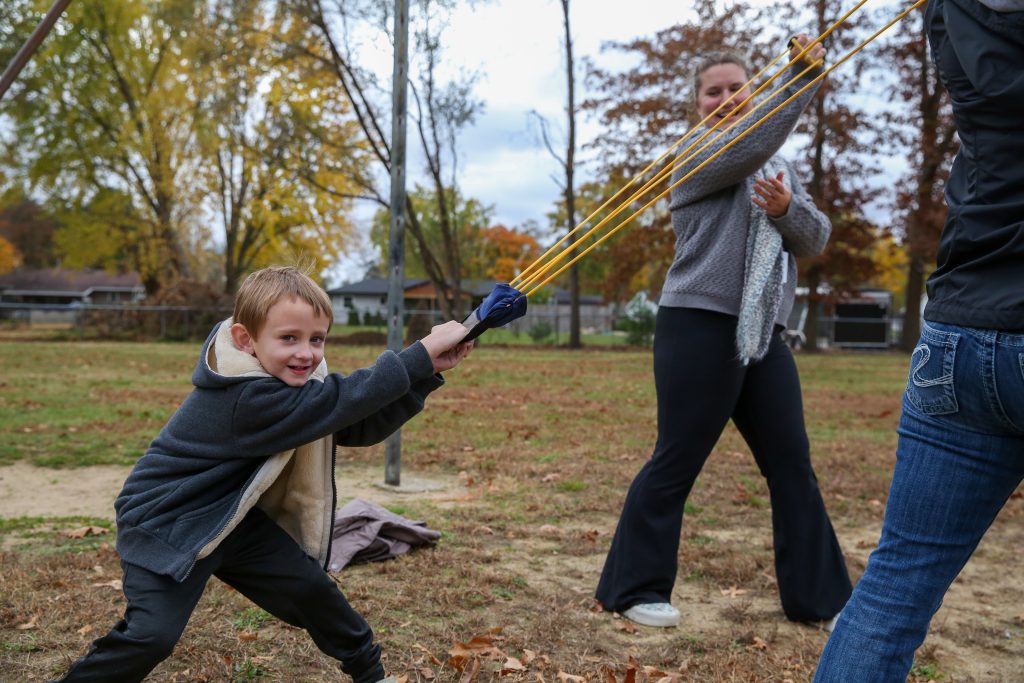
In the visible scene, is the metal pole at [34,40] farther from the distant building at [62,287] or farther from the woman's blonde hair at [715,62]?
the distant building at [62,287]

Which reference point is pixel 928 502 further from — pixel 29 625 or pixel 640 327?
pixel 640 327

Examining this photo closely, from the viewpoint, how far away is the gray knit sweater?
10.5ft

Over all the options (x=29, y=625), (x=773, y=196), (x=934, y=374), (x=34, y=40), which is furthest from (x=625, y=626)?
(x=34, y=40)

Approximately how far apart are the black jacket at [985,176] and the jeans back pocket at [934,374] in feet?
0.12

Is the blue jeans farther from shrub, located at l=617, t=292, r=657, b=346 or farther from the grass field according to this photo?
shrub, located at l=617, t=292, r=657, b=346

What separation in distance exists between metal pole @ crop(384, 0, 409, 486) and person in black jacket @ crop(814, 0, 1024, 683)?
3867 mm

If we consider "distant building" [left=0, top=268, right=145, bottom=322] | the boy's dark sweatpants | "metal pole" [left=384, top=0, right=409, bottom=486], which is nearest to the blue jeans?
the boy's dark sweatpants

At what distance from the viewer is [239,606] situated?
3410mm

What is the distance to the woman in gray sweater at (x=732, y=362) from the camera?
3.24m

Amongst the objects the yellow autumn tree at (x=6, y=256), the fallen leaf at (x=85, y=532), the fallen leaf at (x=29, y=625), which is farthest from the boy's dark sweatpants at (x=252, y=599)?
the yellow autumn tree at (x=6, y=256)

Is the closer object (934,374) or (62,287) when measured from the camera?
(934,374)

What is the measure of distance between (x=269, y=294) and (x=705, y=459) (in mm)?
1760

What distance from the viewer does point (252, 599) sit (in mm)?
2516

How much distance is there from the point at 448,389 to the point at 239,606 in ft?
28.0
